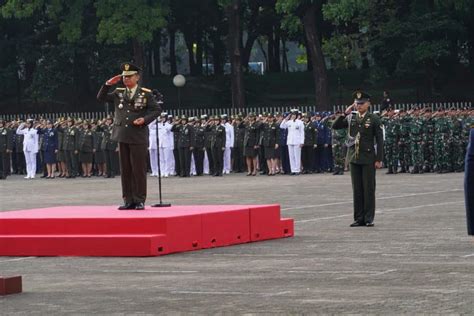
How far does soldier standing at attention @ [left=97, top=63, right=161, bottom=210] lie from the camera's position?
62.0ft

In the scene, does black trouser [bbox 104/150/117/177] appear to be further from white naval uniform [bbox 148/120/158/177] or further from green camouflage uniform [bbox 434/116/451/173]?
green camouflage uniform [bbox 434/116/451/173]

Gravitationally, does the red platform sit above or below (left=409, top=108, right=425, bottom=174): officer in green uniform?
below

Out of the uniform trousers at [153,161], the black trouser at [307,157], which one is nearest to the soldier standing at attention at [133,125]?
the black trouser at [307,157]

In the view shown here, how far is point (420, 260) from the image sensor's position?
51.8ft

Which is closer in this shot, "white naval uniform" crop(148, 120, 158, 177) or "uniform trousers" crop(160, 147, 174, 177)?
"uniform trousers" crop(160, 147, 174, 177)

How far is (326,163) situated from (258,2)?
31.2m

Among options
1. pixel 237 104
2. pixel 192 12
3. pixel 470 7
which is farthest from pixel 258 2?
pixel 470 7

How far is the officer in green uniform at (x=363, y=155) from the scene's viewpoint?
21047 millimetres

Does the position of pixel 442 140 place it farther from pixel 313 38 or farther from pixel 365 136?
pixel 313 38

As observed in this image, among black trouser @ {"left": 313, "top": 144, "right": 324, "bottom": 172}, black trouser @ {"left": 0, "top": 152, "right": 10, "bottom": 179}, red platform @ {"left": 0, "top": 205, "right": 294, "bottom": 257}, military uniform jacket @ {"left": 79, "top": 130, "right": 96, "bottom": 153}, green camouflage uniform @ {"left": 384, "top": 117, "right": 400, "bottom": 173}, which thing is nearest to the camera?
red platform @ {"left": 0, "top": 205, "right": 294, "bottom": 257}

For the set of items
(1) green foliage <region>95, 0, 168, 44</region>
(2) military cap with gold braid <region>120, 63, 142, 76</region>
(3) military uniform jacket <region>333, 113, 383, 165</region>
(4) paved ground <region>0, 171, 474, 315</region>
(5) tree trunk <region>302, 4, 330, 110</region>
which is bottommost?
(4) paved ground <region>0, 171, 474, 315</region>

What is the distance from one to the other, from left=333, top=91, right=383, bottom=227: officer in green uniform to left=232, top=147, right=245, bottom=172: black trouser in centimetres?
2514

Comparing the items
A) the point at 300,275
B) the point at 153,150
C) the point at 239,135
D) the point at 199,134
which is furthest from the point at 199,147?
the point at 300,275

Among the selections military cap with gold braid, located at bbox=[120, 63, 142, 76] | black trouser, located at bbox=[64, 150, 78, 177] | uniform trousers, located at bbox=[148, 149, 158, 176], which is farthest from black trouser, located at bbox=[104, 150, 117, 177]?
military cap with gold braid, located at bbox=[120, 63, 142, 76]
